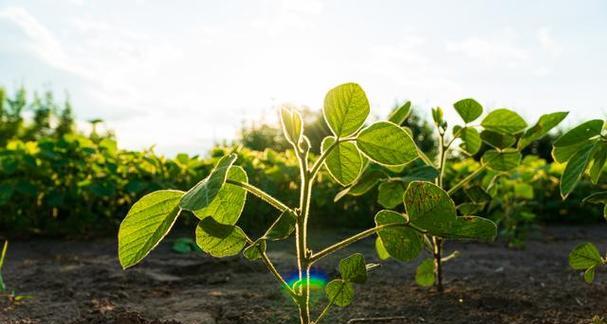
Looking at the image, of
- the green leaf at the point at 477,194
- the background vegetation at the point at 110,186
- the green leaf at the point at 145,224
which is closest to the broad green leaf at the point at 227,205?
the green leaf at the point at 145,224

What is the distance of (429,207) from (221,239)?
17.3 inches

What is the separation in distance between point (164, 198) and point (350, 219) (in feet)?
14.0

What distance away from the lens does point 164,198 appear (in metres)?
1.12

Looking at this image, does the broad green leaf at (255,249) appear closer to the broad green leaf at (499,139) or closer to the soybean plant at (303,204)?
the soybean plant at (303,204)

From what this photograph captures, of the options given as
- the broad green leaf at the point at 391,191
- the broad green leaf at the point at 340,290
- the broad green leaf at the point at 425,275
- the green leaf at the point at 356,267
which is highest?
the broad green leaf at the point at 391,191

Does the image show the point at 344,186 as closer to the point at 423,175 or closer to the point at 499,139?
the point at 423,175

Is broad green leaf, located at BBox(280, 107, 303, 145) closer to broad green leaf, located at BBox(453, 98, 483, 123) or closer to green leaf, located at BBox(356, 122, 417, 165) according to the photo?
green leaf, located at BBox(356, 122, 417, 165)

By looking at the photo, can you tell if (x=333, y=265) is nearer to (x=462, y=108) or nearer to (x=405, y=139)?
(x=462, y=108)

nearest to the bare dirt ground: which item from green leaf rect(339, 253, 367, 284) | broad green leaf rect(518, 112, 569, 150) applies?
broad green leaf rect(518, 112, 569, 150)

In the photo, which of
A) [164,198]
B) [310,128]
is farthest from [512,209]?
[310,128]

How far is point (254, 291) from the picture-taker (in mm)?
2594

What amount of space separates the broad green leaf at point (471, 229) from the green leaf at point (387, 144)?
16 cm

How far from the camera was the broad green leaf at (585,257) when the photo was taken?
1765mm

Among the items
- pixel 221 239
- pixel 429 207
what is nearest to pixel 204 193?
pixel 221 239
